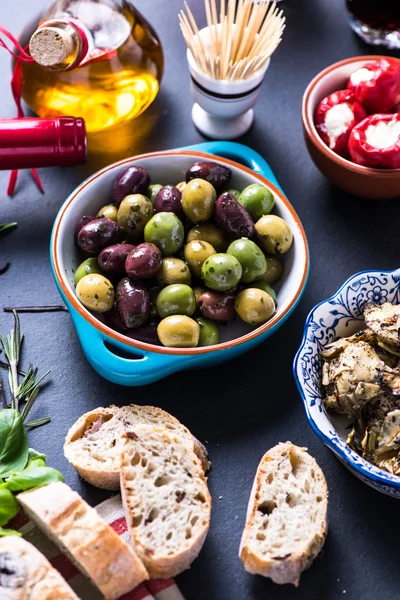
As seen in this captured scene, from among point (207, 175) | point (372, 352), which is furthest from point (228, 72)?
point (372, 352)

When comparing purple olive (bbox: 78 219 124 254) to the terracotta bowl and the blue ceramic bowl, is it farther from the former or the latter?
the terracotta bowl

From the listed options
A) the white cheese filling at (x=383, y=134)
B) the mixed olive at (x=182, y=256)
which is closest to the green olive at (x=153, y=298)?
the mixed olive at (x=182, y=256)

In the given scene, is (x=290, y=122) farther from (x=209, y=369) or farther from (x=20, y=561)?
(x=20, y=561)

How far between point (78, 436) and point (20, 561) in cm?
26

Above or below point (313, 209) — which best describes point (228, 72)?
above

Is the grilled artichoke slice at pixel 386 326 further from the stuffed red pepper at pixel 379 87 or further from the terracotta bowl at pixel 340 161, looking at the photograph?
the stuffed red pepper at pixel 379 87

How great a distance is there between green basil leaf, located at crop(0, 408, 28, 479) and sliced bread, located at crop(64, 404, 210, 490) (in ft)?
0.26

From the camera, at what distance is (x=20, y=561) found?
3.66 feet

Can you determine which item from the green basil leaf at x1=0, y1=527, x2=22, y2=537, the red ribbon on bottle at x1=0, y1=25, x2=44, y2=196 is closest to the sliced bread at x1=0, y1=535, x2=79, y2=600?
the green basil leaf at x1=0, y1=527, x2=22, y2=537

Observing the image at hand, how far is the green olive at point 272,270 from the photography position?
147cm

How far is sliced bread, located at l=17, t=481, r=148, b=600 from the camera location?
1.12 metres

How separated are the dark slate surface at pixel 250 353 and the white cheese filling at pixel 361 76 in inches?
8.8

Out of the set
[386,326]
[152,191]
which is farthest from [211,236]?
[386,326]

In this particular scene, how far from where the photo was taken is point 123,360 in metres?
1.35
